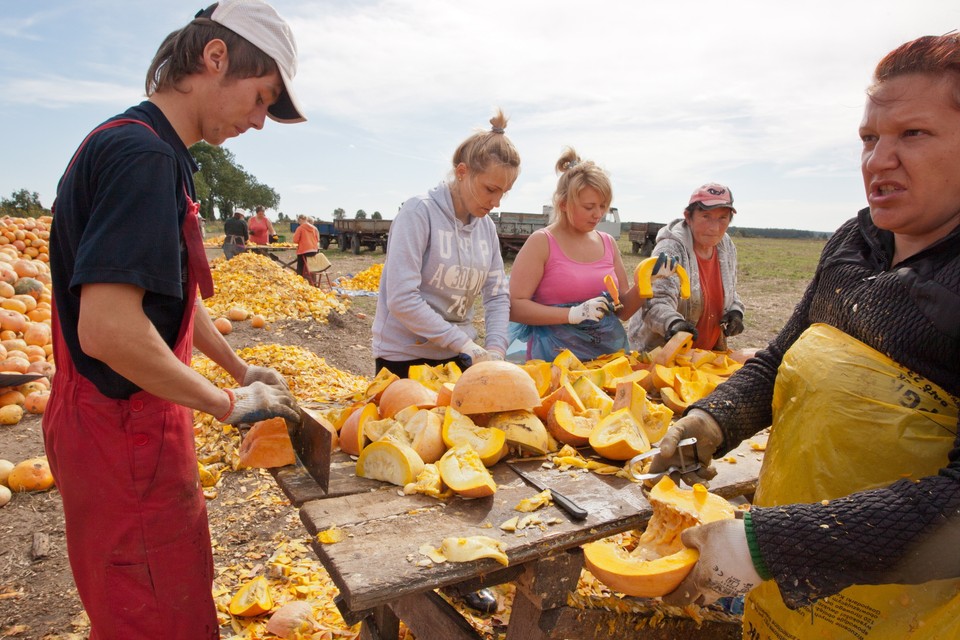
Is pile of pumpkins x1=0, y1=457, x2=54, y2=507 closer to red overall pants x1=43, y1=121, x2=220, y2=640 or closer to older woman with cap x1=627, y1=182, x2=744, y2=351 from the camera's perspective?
red overall pants x1=43, y1=121, x2=220, y2=640

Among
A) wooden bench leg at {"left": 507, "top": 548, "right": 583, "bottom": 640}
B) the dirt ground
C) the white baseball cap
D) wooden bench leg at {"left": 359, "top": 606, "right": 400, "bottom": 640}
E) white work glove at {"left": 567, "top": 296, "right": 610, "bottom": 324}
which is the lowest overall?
the dirt ground

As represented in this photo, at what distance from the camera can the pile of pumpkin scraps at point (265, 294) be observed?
10.3 m

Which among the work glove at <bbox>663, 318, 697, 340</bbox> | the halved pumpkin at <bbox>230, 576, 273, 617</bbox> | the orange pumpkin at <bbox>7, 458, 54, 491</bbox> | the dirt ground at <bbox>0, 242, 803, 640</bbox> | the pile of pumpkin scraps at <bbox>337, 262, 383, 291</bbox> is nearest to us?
the halved pumpkin at <bbox>230, 576, 273, 617</bbox>

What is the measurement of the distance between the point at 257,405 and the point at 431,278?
56.5 inches

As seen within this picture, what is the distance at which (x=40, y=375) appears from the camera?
6.28 meters

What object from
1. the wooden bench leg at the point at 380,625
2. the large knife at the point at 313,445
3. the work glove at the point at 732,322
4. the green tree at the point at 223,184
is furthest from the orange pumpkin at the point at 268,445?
the green tree at the point at 223,184

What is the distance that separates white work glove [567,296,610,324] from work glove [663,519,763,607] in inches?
89.2

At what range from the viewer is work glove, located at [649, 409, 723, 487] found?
6.15ft

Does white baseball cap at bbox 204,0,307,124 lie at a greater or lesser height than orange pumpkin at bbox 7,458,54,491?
greater

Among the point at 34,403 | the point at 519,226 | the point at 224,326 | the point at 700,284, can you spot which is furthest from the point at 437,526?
the point at 519,226

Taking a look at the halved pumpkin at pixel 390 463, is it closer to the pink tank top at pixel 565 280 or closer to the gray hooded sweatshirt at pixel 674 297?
the pink tank top at pixel 565 280

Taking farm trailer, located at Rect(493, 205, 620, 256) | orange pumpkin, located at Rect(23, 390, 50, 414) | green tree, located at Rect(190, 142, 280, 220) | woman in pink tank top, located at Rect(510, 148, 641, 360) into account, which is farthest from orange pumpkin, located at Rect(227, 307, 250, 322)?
green tree, located at Rect(190, 142, 280, 220)

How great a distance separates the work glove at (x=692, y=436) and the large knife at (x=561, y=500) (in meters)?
0.32

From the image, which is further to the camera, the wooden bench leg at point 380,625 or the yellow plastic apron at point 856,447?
the wooden bench leg at point 380,625
